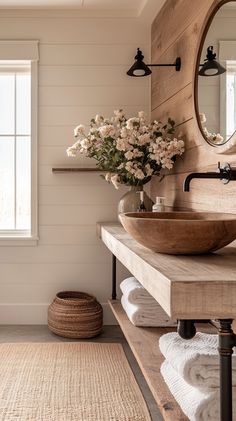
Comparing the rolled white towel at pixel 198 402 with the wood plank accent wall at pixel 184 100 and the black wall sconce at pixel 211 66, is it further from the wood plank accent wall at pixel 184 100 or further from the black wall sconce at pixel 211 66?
the black wall sconce at pixel 211 66

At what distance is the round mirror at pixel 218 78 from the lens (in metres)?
2.01

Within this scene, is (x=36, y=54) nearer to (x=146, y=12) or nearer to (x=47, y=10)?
(x=47, y=10)

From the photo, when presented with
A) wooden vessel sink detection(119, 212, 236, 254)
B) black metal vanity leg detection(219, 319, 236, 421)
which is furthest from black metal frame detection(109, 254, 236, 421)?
wooden vessel sink detection(119, 212, 236, 254)

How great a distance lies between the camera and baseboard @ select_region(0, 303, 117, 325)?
3.73m

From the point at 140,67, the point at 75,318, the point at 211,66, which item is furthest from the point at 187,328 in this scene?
the point at 140,67

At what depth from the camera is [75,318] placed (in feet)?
11.1

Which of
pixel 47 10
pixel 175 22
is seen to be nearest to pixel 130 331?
pixel 175 22

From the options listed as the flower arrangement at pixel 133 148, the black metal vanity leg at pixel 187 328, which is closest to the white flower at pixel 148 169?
the flower arrangement at pixel 133 148

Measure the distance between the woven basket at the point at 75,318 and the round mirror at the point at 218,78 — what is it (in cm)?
160

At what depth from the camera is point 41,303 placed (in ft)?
12.3

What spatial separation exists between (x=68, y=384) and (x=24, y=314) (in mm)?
1220

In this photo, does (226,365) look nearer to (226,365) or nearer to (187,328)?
(226,365)

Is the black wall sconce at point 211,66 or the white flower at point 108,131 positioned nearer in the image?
the black wall sconce at point 211,66

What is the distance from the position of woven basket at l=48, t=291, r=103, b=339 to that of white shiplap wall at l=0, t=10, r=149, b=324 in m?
0.32
